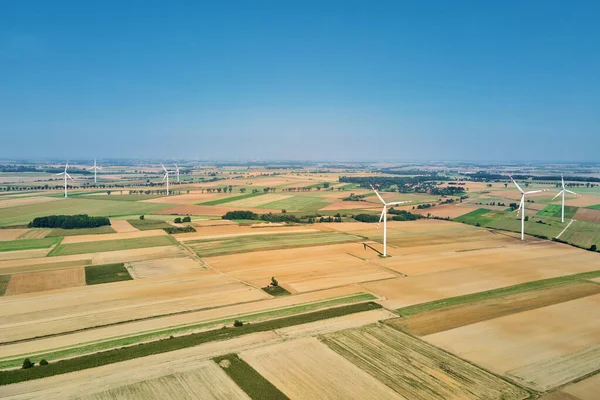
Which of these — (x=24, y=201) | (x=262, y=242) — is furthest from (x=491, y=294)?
(x=24, y=201)

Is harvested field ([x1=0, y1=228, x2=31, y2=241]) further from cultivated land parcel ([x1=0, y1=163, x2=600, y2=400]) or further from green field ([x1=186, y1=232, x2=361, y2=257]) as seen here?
green field ([x1=186, y1=232, x2=361, y2=257])

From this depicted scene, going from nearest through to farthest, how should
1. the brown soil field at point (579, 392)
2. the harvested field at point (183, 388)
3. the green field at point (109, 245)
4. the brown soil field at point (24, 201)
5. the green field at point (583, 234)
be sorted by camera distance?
the harvested field at point (183, 388) < the brown soil field at point (579, 392) < the green field at point (109, 245) < the green field at point (583, 234) < the brown soil field at point (24, 201)

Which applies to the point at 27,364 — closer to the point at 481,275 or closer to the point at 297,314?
the point at 297,314

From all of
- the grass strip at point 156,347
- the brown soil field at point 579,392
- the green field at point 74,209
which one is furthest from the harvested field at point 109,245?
the brown soil field at point 579,392

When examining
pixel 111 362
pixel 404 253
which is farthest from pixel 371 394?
pixel 404 253

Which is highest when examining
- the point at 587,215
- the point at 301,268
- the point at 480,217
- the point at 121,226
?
the point at 587,215

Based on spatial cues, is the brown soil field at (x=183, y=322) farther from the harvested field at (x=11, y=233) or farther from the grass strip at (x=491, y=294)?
the harvested field at (x=11, y=233)
